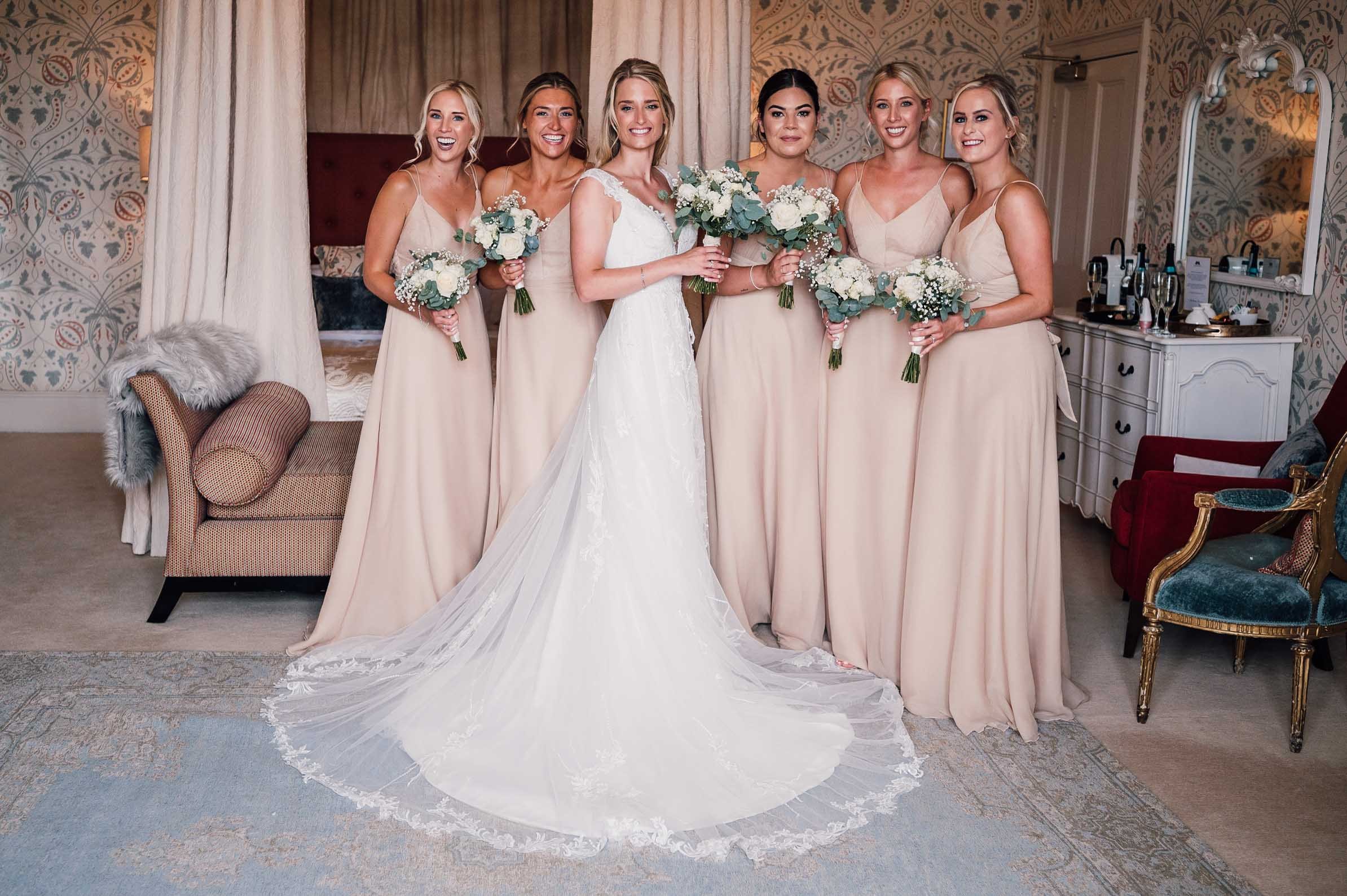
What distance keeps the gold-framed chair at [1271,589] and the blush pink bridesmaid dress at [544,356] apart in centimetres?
188

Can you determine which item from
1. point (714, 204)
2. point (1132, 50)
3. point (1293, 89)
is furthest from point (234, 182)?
point (1132, 50)

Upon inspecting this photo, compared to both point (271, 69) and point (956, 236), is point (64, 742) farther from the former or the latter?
point (956, 236)

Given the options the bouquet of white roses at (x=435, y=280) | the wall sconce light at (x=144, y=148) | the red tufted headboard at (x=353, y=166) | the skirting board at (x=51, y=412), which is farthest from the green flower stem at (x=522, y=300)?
Answer: the skirting board at (x=51, y=412)

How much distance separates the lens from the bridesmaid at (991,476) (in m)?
3.34

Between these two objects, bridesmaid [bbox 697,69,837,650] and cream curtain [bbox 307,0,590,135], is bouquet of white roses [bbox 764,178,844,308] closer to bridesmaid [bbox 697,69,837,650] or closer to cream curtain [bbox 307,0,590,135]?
bridesmaid [bbox 697,69,837,650]

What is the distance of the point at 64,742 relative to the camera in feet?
10.6

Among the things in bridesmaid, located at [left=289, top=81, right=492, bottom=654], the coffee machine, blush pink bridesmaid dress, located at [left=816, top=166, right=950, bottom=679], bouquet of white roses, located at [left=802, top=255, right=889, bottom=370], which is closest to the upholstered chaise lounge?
bridesmaid, located at [left=289, top=81, right=492, bottom=654]

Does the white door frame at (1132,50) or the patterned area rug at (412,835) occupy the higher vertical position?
the white door frame at (1132,50)

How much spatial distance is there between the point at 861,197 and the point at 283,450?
222 centimetres

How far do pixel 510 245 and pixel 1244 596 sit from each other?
2.35m

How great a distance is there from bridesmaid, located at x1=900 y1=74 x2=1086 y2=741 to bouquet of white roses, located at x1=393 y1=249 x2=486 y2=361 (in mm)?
1384

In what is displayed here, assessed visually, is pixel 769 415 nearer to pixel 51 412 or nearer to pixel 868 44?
pixel 868 44

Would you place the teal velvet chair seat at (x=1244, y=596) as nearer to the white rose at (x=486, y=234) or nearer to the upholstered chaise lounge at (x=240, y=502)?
the white rose at (x=486, y=234)

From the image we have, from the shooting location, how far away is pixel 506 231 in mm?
3594
